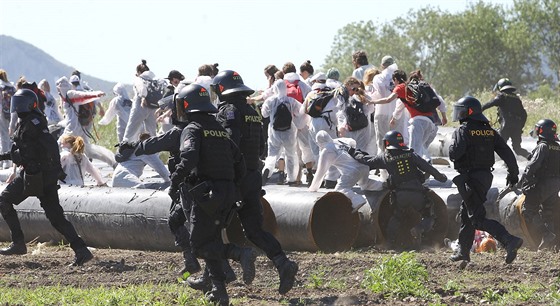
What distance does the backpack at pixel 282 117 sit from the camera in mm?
17766

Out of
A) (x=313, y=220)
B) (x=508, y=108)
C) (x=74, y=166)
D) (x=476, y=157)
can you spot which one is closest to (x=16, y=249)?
(x=313, y=220)

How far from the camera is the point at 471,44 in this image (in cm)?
8150

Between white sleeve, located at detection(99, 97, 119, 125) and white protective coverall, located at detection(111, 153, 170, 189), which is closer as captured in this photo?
white protective coverall, located at detection(111, 153, 170, 189)

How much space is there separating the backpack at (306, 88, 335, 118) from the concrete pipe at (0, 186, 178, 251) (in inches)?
128

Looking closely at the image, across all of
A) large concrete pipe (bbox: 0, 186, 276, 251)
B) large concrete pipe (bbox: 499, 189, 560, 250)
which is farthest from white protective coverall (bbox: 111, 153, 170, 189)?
large concrete pipe (bbox: 499, 189, 560, 250)

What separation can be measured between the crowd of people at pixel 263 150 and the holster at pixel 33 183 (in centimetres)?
1

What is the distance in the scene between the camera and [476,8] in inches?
3248

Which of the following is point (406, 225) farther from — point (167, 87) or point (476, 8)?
point (476, 8)

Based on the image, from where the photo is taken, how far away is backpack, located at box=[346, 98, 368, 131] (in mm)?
17406

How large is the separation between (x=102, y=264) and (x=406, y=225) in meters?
4.09

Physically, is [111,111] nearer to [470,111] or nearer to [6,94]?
[6,94]

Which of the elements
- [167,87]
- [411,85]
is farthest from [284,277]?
[167,87]

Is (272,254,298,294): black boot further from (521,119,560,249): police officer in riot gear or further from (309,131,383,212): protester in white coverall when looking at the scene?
(521,119,560,249): police officer in riot gear

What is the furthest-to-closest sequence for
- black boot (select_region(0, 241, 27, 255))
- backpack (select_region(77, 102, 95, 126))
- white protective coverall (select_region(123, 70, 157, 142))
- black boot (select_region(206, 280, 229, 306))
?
backpack (select_region(77, 102, 95, 126)), white protective coverall (select_region(123, 70, 157, 142)), black boot (select_region(0, 241, 27, 255)), black boot (select_region(206, 280, 229, 306))
